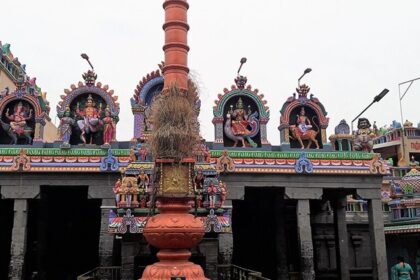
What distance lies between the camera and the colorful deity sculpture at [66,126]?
58.9 feet

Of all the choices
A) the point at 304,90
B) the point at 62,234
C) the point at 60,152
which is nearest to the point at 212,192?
the point at 60,152

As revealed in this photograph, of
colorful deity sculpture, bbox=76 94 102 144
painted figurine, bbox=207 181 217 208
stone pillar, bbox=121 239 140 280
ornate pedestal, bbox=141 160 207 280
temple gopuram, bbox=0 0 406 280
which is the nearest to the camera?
ornate pedestal, bbox=141 160 207 280

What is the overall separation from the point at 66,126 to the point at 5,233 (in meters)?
7.47

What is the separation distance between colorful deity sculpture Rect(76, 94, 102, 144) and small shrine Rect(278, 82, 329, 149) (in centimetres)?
837

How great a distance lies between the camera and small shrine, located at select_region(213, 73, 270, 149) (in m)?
18.9

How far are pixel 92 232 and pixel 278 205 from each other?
9.99m

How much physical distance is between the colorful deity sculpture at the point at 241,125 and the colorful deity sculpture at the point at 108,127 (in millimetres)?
5029

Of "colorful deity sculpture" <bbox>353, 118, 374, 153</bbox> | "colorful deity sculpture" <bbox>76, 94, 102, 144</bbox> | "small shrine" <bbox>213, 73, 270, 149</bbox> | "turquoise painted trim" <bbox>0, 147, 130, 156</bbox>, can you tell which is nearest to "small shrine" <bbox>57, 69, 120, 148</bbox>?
"colorful deity sculpture" <bbox>76, 94, 102, 144</bbox>

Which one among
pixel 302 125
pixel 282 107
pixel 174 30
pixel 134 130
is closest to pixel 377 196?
pixel 302 125

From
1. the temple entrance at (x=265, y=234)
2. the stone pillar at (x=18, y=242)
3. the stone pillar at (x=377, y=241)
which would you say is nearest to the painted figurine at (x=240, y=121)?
the temple entrance at (x=265, y=234)

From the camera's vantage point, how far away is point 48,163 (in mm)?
17438

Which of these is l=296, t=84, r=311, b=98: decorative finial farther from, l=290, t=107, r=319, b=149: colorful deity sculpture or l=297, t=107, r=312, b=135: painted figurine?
l=290, t=107, r=319, b=149: colorful deity sculpture

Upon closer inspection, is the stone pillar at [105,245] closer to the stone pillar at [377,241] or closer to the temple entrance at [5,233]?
the temple entrance at [5,233]

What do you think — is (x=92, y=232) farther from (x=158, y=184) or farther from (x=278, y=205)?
(x=158, y=184)
